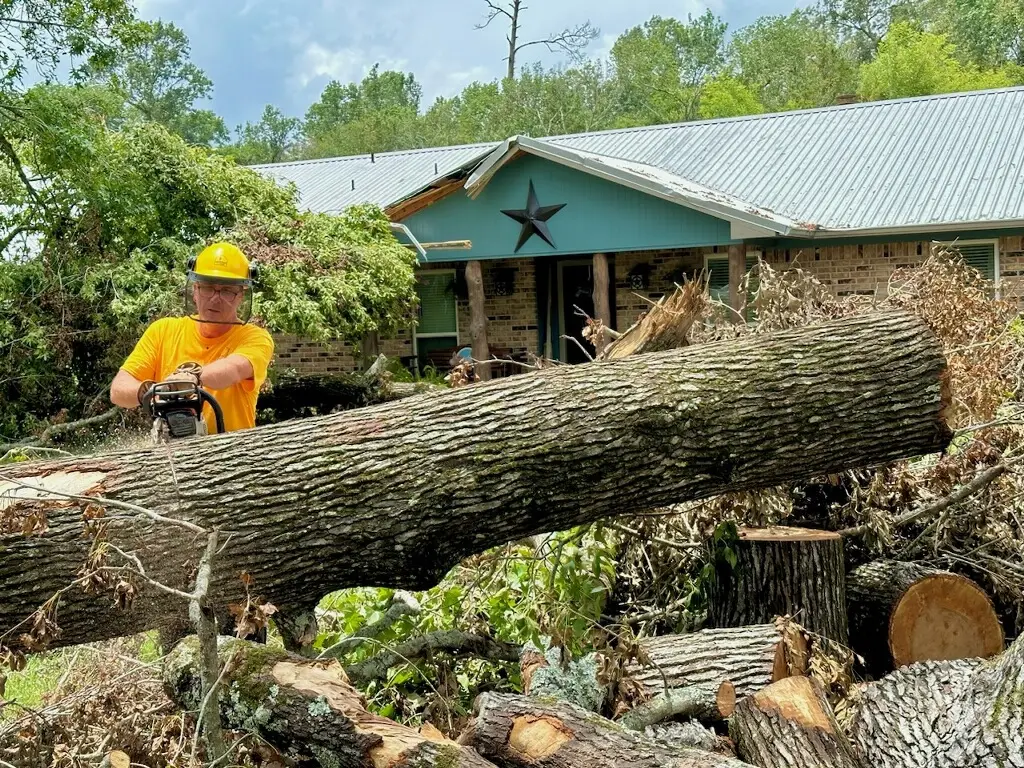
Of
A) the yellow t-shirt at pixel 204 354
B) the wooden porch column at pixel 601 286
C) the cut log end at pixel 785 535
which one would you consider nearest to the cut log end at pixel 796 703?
the cut log end at pixel 785 535

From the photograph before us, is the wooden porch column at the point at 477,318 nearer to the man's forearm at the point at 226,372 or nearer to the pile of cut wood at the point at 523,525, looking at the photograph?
the man's forearm at the point at 226,372

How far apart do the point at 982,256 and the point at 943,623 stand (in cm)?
1101

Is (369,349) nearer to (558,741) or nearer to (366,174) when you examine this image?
(366,174)

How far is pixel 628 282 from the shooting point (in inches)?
659

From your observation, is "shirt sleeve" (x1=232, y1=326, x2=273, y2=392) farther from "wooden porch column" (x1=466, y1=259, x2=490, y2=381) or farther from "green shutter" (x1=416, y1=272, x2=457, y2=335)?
"green shutter" (x1=416, y1=272, x2=457, y2=335)

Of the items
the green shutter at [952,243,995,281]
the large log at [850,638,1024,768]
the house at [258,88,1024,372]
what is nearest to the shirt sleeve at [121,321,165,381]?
the large log at [850,638,1024,768]

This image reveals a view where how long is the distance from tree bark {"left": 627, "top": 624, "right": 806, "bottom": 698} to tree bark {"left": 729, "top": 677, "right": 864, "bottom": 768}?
0.61 feet

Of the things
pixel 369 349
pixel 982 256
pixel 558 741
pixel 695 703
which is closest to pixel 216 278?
pixel 558 741

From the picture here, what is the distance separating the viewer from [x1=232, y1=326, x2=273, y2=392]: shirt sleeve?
439 centimetres

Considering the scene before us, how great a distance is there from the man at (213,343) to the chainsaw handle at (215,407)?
0.08 metres

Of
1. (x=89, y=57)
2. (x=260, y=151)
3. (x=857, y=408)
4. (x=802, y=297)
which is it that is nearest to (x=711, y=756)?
(x=857, y=408)

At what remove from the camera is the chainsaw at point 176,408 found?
4.14 m

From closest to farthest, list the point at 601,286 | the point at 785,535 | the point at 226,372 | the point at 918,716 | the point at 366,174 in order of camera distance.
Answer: the point at 918,716
the point at 226,372
the point at 785,535
the point at 601,286
the point at 366,174

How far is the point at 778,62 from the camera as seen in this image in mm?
44875
